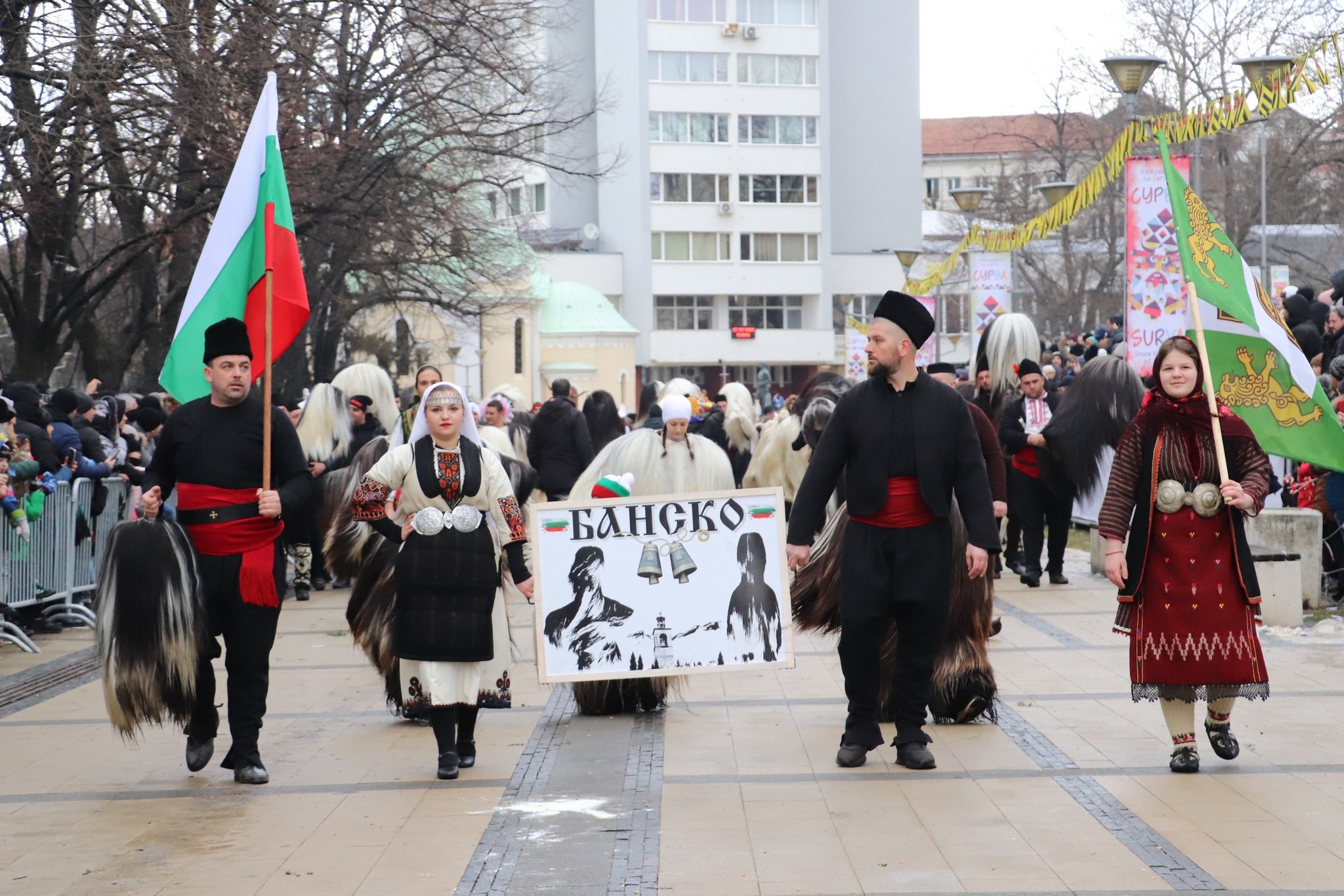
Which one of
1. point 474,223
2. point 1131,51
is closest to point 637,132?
point 1131,51

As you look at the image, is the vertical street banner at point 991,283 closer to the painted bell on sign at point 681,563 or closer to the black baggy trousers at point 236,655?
the painted bell on sign at point 681,563

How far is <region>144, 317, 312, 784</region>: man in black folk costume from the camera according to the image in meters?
7.28

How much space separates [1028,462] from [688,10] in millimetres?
67769

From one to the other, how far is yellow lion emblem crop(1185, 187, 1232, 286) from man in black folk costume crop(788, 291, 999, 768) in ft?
4.25

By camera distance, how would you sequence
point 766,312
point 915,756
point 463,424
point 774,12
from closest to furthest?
point 915,756
point 463,424
point 774,12
point 766,312

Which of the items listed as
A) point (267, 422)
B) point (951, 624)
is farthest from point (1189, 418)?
point (267, 422)

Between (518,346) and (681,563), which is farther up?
(518,346)

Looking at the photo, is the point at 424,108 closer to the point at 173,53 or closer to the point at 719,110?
the point at 173,53

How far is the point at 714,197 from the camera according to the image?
80.9 metres

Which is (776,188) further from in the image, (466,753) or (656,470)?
(466,753)

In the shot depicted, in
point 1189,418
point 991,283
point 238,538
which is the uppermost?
point 991,283

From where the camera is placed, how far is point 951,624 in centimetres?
809

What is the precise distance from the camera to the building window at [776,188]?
80.9 m

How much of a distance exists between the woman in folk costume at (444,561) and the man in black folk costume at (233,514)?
44cm
